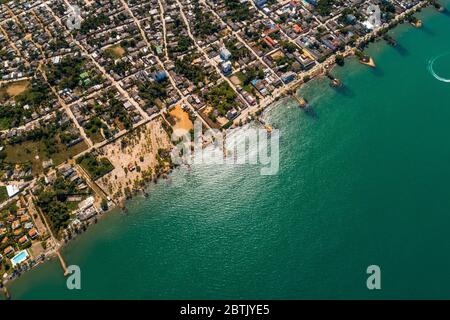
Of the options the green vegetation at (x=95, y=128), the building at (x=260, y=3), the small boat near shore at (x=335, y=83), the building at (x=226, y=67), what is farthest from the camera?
A: the building at (x=260, y=3)

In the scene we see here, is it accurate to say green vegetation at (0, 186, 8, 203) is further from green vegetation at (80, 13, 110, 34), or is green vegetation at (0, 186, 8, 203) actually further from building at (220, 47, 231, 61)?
building at (220, 47, 231, 61)

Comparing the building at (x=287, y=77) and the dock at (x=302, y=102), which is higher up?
the building at (x=287, y=77)

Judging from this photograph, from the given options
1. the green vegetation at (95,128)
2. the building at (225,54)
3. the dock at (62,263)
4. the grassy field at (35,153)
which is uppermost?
the building at (225,54)

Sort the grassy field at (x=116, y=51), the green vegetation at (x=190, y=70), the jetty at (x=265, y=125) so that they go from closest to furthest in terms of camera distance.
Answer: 1. the jetty at (x=265, y=125)
2. the green vegetation at (x=190, y=70)
3. the grassy field at (x=116, y=51)

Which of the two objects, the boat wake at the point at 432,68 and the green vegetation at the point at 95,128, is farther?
the boat wake at the point at 432,68

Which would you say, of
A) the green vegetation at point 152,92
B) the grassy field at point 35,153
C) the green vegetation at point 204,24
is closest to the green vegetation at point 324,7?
the green vegetation at point 204,24

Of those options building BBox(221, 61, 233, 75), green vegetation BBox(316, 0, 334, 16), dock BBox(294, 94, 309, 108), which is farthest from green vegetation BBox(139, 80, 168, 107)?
green vegetation BBox(316, 0, 334, 16)

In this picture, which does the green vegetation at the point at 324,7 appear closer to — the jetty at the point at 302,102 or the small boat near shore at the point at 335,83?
the small boat near shore at the point at 335,83

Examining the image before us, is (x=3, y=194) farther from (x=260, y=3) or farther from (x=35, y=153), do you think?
(x=260, y=3)
